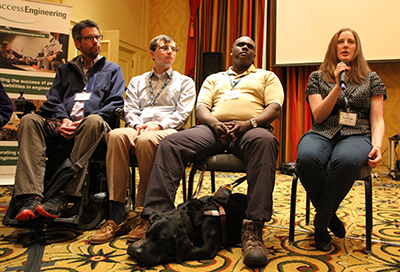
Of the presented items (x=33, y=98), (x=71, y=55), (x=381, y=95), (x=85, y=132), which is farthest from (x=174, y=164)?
(x=71, y=55)

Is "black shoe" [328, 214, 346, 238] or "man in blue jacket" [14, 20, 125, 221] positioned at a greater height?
"man in blue jacket" [14, 20, 125, 221]

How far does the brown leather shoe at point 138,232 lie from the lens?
1488mm

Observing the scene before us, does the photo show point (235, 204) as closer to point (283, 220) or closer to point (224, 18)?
point (283, 220)

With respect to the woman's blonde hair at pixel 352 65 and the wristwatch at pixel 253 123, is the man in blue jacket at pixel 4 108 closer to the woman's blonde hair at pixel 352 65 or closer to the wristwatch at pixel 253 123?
the wristwatch at pixel 253 123

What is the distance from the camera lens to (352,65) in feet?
5.74

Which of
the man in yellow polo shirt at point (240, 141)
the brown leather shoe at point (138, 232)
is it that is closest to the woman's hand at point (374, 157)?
the man in yellow polo shirt at point (240, 141)

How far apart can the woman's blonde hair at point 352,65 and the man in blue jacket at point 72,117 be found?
1319 mm

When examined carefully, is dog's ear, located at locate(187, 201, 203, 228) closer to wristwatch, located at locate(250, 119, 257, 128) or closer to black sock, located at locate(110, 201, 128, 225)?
black sock, located at locate(110, 201, 128, 225)

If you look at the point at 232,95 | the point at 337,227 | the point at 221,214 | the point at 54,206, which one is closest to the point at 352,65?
the point at 232,95

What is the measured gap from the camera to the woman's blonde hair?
1.71 metres

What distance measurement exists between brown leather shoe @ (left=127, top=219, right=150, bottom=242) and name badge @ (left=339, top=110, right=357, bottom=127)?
1149 millimetres

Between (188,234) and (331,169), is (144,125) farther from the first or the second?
(331,169)

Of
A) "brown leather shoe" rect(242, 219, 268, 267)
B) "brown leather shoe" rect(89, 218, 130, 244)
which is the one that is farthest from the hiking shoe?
"brown leather shoe" rect(242, 219, 268, 267)

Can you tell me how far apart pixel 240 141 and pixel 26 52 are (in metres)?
2.78
